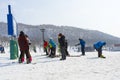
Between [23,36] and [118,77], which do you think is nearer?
[118,77]

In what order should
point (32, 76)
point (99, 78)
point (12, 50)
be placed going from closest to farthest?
point (99, 78), point (32, 76), point (12, 50)

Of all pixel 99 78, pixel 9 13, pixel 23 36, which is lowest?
pixel 99 78

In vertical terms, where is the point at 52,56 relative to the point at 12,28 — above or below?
below

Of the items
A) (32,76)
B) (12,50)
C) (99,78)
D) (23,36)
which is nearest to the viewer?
(99,78)

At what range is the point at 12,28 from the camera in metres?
19.1

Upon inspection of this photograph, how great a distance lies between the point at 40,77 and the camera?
32.1 feet

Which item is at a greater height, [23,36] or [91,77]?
[23,36]

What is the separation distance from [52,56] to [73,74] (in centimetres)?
989

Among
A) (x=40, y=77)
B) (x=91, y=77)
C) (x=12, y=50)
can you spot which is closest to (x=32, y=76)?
(x=40, y=77)

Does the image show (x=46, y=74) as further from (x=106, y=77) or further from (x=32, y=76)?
(x=106, y=77)

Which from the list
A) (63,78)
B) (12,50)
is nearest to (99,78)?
(63,78)

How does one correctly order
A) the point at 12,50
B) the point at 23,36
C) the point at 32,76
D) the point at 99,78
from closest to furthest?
1. the point at 99,78
2. the point at 32,76
3. the point at 23,36
4. the point at 12,50

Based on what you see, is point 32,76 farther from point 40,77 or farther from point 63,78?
point 63,78

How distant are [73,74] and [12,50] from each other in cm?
944
